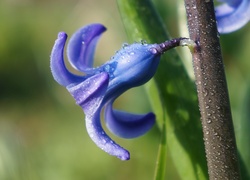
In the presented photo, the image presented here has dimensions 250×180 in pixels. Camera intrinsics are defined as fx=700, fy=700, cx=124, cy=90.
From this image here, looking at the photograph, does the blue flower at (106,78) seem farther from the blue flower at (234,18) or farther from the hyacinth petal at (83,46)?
the blue flower at (234,18)

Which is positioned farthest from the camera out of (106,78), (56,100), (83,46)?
(56,100)

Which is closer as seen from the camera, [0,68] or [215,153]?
[215,153]

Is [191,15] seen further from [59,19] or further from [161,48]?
[59,19]

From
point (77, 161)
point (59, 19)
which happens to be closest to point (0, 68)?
point (59, 19)

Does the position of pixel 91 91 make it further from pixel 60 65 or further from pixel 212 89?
pixel 212 89

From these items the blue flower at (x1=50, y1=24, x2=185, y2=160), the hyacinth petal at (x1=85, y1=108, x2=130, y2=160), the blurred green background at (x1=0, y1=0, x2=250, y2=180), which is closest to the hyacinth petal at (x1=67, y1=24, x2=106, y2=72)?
the blue flower at (x1=50, y1=24, x2=185, y2=160)

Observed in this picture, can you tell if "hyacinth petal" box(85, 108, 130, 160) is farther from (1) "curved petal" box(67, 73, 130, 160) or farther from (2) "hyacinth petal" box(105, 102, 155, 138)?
(2) "hyacinth petal" box(105, 102, 155, 138)

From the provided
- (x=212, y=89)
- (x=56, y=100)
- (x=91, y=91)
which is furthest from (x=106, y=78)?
(x=56, y=100)
